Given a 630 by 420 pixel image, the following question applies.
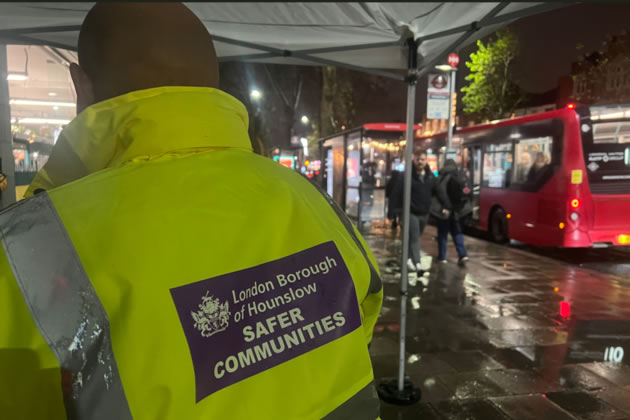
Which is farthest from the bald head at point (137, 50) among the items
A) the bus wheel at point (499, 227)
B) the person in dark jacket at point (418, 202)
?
the bus wheel at point (499, 227)

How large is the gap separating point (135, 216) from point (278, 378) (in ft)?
1.31

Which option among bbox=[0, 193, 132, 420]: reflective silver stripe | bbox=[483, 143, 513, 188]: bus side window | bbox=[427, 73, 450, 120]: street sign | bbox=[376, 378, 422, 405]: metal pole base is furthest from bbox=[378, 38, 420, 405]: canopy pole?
bbox=[483, 143, 513, 188]: bus side window

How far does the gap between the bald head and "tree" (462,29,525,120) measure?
30.0 meters

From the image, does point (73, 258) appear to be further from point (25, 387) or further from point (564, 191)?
point (564, 191)

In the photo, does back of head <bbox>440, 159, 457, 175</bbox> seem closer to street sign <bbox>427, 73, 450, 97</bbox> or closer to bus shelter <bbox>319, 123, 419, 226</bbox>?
street sign <bbox>427, 73, 450, 97</bbox>

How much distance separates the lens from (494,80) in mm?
29031

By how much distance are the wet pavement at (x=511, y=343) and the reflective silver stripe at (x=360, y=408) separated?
9.41 feet

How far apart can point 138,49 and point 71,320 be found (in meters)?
0.55

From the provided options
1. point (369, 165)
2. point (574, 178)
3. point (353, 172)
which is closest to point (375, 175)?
point (369, 165)

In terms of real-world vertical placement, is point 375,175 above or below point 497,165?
below

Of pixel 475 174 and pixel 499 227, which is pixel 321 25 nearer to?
pixel 499 227

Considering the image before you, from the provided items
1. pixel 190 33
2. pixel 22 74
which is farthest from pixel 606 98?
pixel 190 33

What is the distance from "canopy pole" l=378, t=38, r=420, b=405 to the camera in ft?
12.0

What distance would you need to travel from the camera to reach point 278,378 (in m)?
0.88
